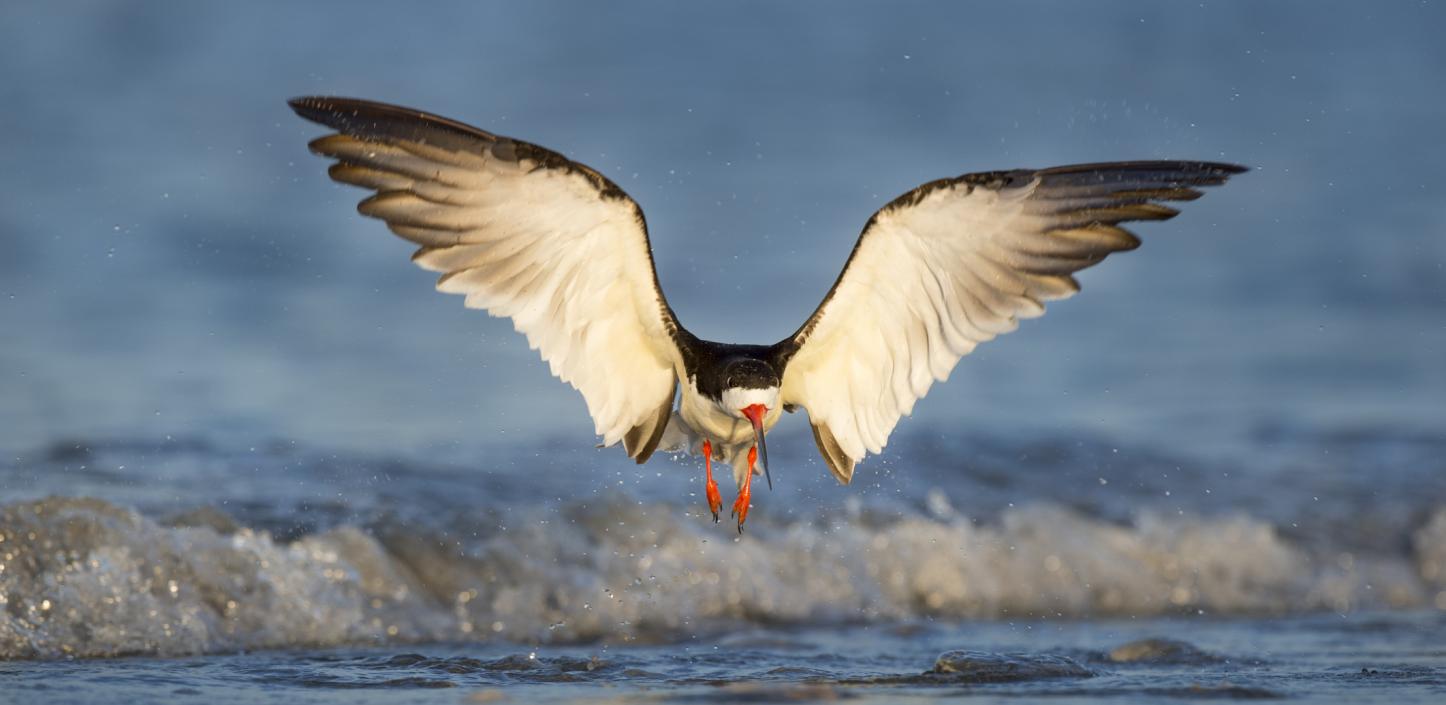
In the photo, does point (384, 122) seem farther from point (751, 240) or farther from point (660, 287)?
point (751, 240)

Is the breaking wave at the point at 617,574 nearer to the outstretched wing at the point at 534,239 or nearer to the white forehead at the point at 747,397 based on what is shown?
the outstretched wing at the point at 534,239

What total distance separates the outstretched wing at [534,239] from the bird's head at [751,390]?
0.34 m

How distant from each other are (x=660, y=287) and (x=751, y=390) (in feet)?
1.63

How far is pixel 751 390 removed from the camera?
18.8 ft

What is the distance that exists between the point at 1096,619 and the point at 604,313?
3496mm

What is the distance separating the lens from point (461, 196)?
18.2 feet

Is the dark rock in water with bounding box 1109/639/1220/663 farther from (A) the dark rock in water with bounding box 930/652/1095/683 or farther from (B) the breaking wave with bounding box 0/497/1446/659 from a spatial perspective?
(B) the breaking wave with bounding box 0/497/1446/659

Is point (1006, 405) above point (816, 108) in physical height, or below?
below

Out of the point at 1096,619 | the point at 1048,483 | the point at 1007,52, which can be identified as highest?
the point at 1007,52

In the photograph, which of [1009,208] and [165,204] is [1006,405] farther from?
[165,204]

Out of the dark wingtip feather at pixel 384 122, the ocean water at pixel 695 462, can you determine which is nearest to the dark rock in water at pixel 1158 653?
the ocean water at pixel 695 462

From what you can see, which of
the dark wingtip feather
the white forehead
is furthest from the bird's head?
the dark wingtip feather

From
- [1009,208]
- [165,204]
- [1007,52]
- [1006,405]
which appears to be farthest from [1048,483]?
[1007,52]

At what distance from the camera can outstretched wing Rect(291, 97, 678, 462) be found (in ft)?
17.5
